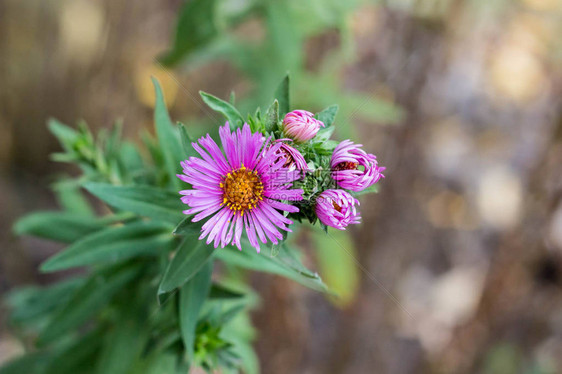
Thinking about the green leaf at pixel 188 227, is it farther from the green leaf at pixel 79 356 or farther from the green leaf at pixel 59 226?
the green leaf at pixel 79 356

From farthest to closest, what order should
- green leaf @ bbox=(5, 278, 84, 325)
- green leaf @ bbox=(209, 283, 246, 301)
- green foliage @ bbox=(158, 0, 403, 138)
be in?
green foliage @ bbox=(158, 0, 403, 138) → green leaf @ bbox=(5, 278, 84, 325) → green leaf @ bbox=(209, 283, 246, 301)

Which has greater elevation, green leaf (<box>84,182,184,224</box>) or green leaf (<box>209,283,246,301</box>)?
green leaf (<box>84,182,184,224</box>)

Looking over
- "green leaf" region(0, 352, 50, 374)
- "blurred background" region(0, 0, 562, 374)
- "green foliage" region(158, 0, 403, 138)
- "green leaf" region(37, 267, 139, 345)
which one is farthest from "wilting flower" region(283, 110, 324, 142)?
"green leaf" region(0, 352, 50, 374)

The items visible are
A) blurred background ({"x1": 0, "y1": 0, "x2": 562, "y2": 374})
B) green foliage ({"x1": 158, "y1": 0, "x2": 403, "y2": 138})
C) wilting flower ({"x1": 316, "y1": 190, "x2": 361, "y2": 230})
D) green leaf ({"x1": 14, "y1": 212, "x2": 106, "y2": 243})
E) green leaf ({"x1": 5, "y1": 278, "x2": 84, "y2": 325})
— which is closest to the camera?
wilting flower ({"x1": 316, "y1": 190, "x2": 361, "y2": 230})

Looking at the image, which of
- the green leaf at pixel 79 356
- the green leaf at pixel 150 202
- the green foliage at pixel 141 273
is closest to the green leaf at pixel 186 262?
the green foliage at pixel 141 273

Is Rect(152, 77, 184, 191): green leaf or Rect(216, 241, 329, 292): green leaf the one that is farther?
Rect(152, 77, 184, 191): green leaf

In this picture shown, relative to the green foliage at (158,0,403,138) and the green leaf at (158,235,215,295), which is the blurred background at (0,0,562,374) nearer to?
the green foliage at (158,0,403,138)
